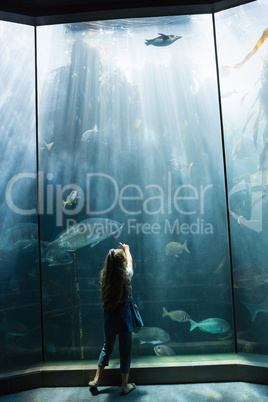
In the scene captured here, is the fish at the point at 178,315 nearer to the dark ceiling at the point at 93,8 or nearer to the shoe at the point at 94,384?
the shoe at the point at 94,384

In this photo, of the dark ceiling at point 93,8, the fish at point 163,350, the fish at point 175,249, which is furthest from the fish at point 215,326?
the dark ceiling at point 93,8

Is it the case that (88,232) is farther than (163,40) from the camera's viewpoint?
No

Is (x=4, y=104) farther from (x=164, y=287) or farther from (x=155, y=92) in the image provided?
(x=164, y=287)

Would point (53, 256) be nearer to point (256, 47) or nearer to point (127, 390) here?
point (127, 390)

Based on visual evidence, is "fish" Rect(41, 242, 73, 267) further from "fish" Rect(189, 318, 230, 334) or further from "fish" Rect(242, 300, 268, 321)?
"fish" Rect(242, 300, 268, 321)

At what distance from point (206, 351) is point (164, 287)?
91 cm

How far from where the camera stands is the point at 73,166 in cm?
409

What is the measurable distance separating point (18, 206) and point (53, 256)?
78 centimetres

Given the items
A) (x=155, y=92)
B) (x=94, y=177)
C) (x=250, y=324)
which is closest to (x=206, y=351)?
(x=250, y=324)

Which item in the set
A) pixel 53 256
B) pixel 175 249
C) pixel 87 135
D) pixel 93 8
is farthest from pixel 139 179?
pixel 93 8

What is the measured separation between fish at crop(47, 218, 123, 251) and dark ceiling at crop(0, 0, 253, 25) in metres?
2.79

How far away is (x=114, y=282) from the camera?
314 centimetres

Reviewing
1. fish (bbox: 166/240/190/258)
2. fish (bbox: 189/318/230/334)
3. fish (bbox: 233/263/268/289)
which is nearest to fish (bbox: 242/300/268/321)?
fish (bbox: 233/263/268/289)

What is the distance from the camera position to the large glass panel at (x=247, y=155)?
3680 millimetres
